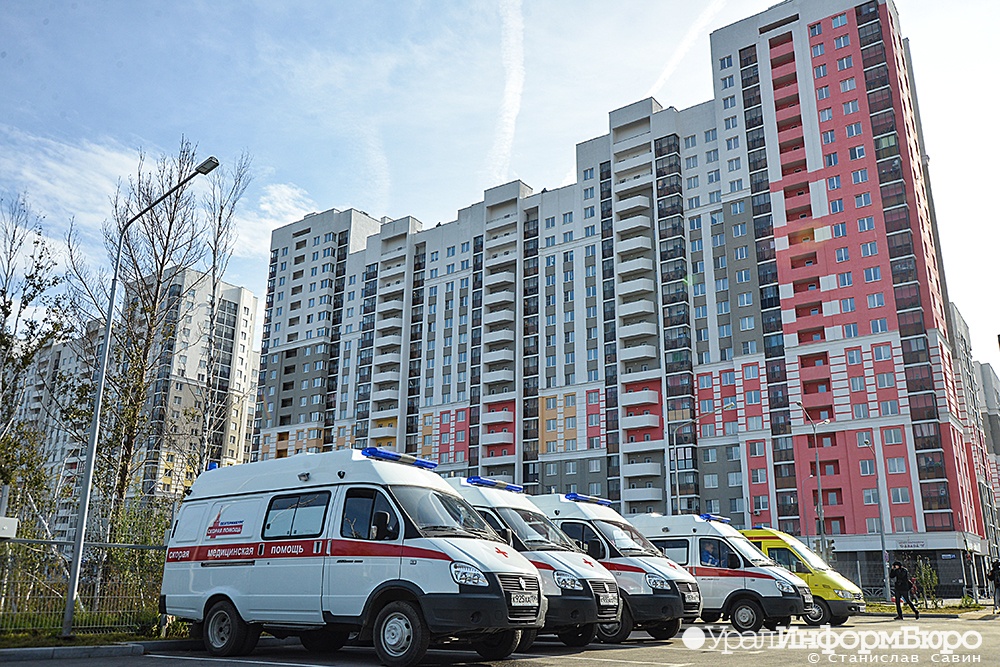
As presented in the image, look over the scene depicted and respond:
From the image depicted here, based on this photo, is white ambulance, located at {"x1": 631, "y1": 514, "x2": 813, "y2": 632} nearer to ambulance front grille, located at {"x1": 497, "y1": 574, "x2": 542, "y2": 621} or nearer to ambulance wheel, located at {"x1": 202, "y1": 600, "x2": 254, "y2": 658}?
ambulance front grille, located at {"x1": 497, "y1": 574, "x2": 542, "y2": 621}

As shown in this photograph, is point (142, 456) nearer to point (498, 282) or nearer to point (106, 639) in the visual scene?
point (106, 639)

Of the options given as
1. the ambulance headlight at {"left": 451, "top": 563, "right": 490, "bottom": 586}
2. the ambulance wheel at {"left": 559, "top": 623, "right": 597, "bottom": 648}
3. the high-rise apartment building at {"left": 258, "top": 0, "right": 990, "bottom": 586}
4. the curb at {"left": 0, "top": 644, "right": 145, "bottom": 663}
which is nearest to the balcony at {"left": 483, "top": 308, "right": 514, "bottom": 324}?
the high-rise apartment building at {"left": 258, "top": 0, "right": 990, "bottom": 586}

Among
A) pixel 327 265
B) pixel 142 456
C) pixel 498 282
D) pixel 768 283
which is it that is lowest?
pixel 142 456

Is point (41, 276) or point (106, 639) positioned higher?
point (41, 276)

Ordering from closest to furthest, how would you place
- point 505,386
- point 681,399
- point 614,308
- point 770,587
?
point 770,587 → point 681,399 → point 614,308 → point 505,386

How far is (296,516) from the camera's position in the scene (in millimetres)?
11898

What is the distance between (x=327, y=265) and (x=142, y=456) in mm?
74687

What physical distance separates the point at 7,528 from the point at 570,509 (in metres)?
10.3

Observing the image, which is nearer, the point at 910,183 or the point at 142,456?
the point at 142,456

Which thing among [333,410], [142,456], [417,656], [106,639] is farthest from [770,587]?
[333,410]

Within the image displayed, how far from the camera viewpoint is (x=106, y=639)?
510 inches

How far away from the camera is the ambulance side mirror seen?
10750 millimetres

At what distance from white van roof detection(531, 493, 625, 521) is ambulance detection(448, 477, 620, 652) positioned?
1.20 m

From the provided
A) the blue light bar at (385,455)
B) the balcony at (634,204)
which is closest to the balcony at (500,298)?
the balcony at (634,204)
